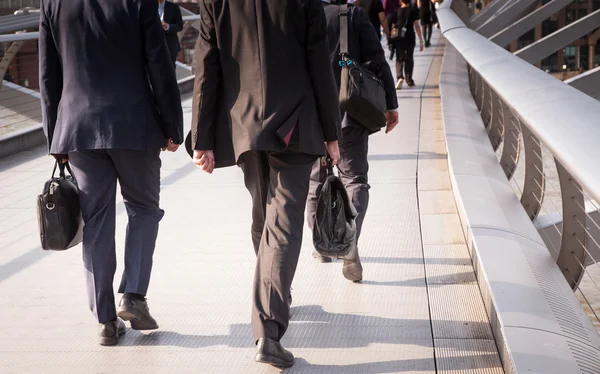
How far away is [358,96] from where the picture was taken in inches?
190

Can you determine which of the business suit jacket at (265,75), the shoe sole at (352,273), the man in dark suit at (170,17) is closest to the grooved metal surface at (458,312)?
the shoe sole at (352,273)

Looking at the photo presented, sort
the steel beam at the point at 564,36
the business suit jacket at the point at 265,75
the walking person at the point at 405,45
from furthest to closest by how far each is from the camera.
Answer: the walking person at the point at 405,45 → the steel beam at the point at 564,36 → the business suit jacket at the point at 265,75

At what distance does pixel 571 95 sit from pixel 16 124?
366 inches

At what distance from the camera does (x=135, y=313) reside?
4324 millimetres

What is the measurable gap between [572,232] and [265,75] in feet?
5.20

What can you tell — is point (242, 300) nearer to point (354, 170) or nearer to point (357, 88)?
point (354, 170)

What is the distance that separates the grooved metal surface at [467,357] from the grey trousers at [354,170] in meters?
1.14

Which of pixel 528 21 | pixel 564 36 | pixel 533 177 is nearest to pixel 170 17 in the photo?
pixel 564 36

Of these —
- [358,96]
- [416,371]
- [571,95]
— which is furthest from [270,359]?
[571,95]

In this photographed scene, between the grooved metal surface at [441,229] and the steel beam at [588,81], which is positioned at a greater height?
the steel beam at [588,81]

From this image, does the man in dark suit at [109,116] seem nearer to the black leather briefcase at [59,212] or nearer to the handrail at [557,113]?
the black leather briefcase at [59,212]

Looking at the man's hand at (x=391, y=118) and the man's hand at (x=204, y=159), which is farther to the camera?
the man's hand at (x=391, y=118)

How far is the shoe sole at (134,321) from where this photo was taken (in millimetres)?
4320

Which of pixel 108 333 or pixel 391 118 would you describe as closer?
pixel 108 333
